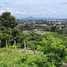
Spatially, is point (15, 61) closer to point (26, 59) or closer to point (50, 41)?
point (26, 59)

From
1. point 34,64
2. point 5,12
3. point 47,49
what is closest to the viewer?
point 34,64

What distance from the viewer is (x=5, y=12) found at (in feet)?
85.7

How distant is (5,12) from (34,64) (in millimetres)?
16981

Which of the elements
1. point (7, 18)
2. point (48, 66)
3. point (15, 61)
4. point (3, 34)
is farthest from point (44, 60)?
point (7, 18)

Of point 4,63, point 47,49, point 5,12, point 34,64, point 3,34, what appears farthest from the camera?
point 5,12

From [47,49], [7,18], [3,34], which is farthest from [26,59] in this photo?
[7,18]

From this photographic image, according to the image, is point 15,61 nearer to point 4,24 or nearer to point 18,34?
point 18,34

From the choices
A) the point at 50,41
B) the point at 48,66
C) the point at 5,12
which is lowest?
the point at 48,66

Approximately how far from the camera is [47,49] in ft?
41.0

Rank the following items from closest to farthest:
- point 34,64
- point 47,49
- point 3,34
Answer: point 34,64, point 47,49, point 3,34

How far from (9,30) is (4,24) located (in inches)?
96.6

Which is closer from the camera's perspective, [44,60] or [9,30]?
[44,60]

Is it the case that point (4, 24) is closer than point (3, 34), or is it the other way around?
point (3, 34)

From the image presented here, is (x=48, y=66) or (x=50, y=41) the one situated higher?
(x=50, y=41)
